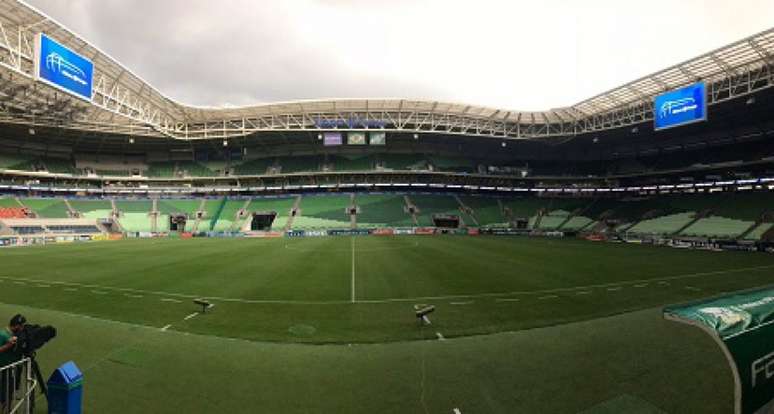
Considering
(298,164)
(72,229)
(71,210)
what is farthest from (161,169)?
(298,164)

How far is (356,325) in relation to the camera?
30.7ft

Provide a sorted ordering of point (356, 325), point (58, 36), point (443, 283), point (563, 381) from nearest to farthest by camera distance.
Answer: point (563, 381), point (356, 325), point (443, 283), point (58, 36)

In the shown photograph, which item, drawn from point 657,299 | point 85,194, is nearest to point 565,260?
point 657,299

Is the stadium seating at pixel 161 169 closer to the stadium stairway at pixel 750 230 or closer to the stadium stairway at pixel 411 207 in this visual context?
the stadium stairway at pixel 411 207

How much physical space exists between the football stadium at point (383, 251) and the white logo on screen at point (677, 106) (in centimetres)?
17

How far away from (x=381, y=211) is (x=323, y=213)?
9.41 m

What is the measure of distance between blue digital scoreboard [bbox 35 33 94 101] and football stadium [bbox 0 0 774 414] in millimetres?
138

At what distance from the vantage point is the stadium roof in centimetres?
2633

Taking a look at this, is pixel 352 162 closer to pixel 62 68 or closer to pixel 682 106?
pixel 62 68

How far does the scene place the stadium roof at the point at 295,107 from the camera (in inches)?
1037

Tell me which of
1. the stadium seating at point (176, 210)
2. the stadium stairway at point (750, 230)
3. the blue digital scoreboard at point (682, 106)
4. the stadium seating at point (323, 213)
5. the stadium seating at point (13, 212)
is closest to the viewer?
the blue digital scoreboard at point (682, 106)

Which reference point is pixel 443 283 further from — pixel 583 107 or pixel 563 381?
pixel 583 107

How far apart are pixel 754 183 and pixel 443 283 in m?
52.7

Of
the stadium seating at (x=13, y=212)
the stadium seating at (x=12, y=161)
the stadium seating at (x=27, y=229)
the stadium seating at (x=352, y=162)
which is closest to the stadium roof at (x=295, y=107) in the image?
the stadium seating at (x=352, y=162)
